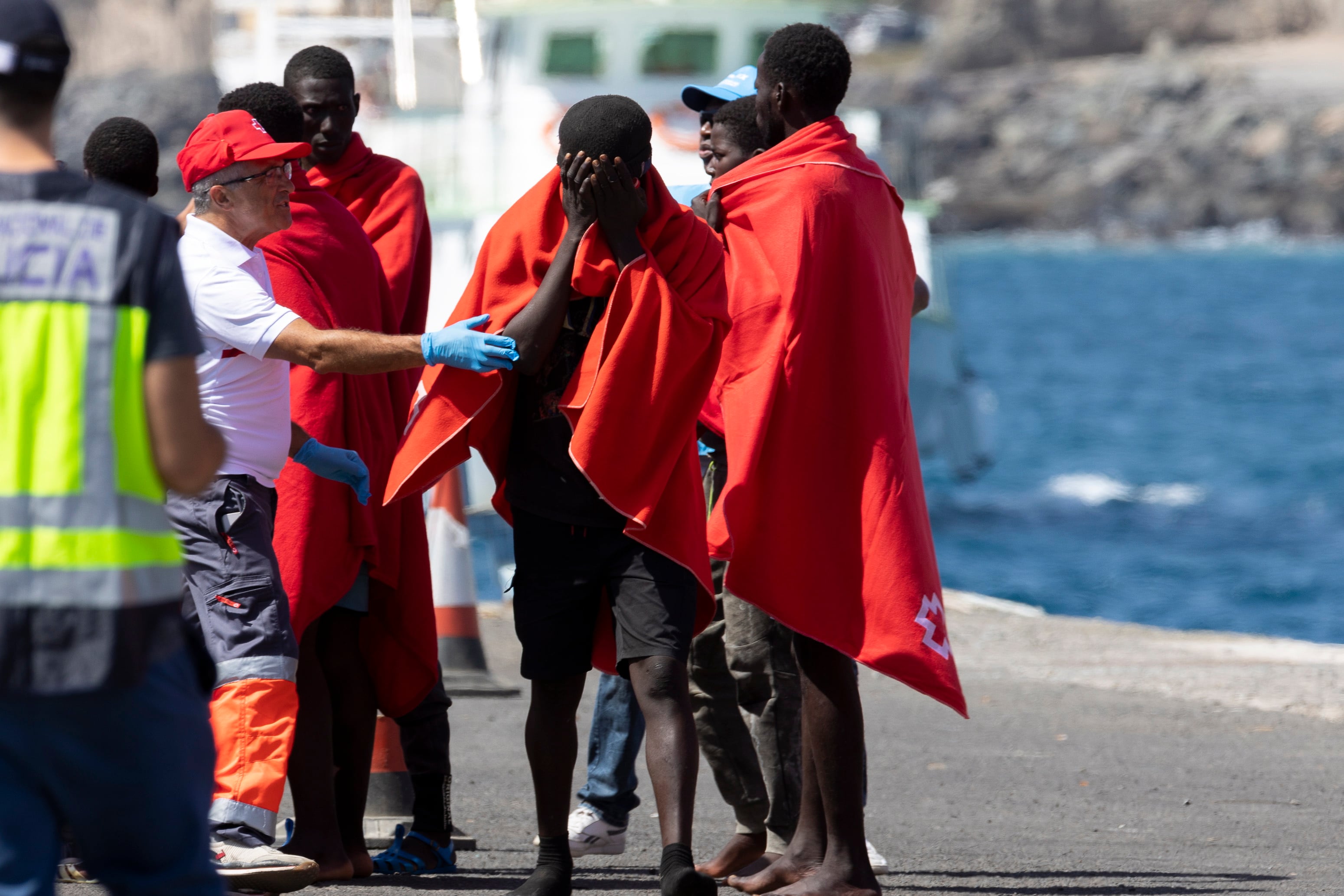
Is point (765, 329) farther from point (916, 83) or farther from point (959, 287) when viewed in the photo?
point (916, 83)

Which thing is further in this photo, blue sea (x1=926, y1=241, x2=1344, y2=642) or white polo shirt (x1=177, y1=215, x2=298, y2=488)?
blue sea (x1=926, y1=241, x2=1344, y2=642)

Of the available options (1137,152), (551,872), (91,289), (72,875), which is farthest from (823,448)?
(1137,152)

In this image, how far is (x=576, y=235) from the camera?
4367 millimetres

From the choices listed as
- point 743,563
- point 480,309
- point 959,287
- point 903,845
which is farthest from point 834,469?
point 959,287

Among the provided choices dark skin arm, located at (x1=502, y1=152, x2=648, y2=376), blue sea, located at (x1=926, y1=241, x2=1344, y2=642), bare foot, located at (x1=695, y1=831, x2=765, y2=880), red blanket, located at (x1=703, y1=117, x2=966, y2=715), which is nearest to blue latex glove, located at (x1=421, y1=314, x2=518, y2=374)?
dark skin arm, located at (x1=502, y1=152, x2=648, y2=376)

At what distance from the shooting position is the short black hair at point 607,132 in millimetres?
4336

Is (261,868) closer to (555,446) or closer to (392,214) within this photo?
(555,446)

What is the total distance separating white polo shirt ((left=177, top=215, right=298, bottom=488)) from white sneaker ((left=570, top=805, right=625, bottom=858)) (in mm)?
1488

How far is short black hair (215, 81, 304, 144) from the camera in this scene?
503 cm

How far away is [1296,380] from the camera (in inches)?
1966

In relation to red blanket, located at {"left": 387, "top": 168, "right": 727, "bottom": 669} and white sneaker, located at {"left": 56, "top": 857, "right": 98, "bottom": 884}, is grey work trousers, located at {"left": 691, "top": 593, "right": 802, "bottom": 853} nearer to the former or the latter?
red blanket, located at {"left": 387, "top": 168, "right": 727, "bottom": 669}

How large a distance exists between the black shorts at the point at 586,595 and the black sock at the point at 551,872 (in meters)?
0.37

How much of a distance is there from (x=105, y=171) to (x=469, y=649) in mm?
4064

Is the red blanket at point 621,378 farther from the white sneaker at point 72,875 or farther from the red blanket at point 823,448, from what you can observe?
the white sneaker at point 72,875
